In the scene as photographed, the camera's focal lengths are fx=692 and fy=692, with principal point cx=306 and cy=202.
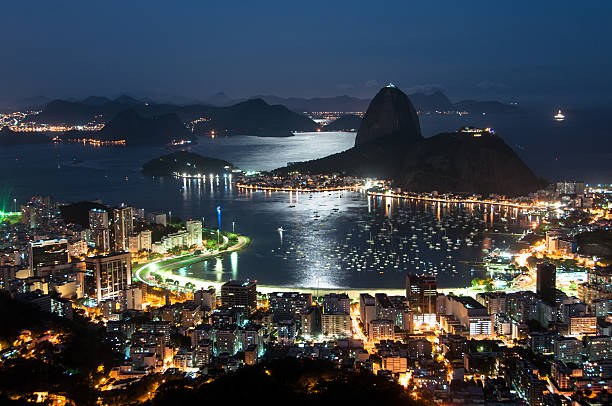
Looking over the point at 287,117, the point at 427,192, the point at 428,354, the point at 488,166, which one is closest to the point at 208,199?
the point at 427,192

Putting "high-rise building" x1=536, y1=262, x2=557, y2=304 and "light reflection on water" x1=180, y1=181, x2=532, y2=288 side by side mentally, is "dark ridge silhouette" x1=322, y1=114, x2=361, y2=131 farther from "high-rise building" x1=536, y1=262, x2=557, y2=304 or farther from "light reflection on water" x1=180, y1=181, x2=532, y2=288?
"high-rise building" x1=536, y1=262, x2=557, y2=304

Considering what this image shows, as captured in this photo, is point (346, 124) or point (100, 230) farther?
point (346, 124)

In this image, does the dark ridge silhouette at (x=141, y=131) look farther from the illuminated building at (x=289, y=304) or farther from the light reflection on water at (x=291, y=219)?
the illuminated building at (x=289, y=304)

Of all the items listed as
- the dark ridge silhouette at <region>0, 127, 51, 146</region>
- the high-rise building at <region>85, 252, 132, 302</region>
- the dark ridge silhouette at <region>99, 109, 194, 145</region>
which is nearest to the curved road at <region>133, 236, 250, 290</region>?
the high-rise building at <region>85, 252, 132, 302</region>

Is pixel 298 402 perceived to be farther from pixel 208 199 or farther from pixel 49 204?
pixel 208 199

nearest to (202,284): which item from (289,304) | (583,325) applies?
(289,304)

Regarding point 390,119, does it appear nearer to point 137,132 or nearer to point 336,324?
point 336,324
